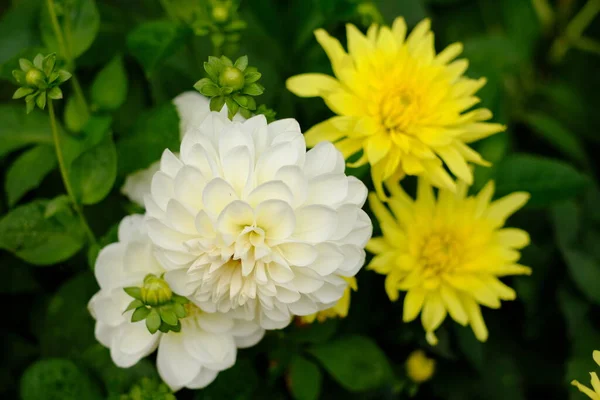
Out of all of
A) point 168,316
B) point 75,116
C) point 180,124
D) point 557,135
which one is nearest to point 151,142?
point 180,124

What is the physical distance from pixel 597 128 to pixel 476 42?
36 centimetres

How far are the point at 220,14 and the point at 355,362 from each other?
0.48m

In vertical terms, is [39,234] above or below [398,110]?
below

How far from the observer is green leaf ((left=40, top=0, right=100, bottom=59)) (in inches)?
32.1

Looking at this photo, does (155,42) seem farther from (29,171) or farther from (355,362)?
(355,362)

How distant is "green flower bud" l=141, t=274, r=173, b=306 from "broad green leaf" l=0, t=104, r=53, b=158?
1.10 ft

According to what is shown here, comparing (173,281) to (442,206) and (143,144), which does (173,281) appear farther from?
(442,206)

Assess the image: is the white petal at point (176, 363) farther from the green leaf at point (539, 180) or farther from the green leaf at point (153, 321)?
the green leaf at point (539, 180)

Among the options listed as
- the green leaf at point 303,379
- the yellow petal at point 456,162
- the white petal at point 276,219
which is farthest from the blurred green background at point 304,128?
the white petal at point 276,219

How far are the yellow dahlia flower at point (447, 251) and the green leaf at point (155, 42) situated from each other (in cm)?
32

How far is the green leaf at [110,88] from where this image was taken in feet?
2.68

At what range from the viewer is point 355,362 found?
854 millimetres

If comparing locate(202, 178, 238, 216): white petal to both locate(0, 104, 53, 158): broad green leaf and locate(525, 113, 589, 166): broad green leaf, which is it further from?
locate(525, 113, 589, 166): broad green leaf

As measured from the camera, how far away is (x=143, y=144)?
0.76 metres
